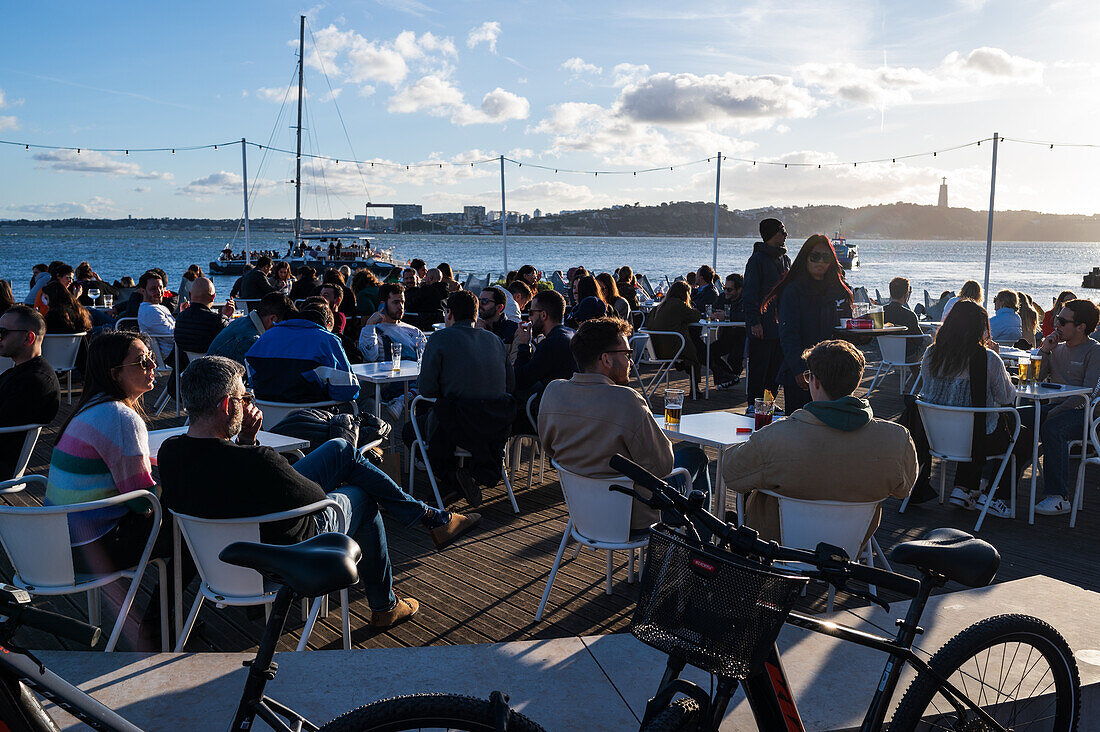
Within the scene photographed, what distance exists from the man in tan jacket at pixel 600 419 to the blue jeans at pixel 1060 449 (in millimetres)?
3136

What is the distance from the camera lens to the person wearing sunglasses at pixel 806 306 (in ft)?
17.1

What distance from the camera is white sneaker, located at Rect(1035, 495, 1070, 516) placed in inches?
198

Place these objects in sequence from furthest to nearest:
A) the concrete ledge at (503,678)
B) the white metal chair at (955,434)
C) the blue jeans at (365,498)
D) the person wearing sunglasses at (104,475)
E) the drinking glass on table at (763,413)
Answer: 1. the white metal chair at (955,434)
2. the drinking glass on table at (763,413)
3. the blue jeans at (365,498)
4. the person wearing sunglasses at (104,475)
5. the concrete ledge at (503,678)

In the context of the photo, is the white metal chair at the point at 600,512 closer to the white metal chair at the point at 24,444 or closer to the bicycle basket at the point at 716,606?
the bicycle basket at the point at 716,606

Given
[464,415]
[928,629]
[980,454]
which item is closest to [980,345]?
[980,454]

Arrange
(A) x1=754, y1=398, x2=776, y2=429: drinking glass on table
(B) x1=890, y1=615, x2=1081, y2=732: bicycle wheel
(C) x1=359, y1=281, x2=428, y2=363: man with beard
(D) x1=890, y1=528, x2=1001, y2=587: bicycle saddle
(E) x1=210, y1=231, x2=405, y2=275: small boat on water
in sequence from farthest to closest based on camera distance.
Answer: (E) x1=210, y1=231, x2=405, y2=275: small boat on water < (C) x1=359, y1=281, x2=428, y2=363: man with beard < (A) x1=754, y1=398, x2=776, y2=429: drinking glass on table < (B) x1=890, y1=615, x2=1081, y2=732: bicycle wheel < (D) x1=890, y1=528, x2=1001, y2=587: bicycle saddle

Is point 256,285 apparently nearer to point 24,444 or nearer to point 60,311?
point 60,311

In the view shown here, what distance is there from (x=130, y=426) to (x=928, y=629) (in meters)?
3.01

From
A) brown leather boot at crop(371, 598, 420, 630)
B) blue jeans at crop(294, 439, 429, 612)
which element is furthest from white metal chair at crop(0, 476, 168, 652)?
brown leather boot at crop(371, 598, 420, 630)

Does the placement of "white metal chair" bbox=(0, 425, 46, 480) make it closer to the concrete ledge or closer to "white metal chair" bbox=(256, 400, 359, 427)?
"white metal chair" bbox=(256, 400, 359, 427)

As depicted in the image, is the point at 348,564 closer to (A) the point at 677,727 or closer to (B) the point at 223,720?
(A) the point at 677,727

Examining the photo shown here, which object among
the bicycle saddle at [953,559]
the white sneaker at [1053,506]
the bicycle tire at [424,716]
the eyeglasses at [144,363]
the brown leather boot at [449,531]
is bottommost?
the white sneaker at [1053,506]

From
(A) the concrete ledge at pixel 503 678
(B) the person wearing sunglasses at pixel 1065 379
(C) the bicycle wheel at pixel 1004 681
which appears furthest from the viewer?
(B) the person wearing sunglasses at pixel 1065 379

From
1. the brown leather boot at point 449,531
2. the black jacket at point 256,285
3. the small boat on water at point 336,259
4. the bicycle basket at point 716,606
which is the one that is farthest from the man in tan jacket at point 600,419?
the small boat on water at point 336,259
